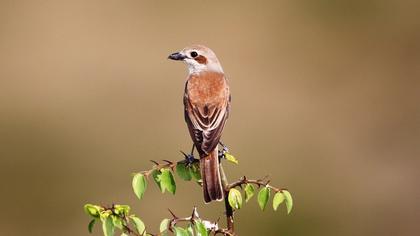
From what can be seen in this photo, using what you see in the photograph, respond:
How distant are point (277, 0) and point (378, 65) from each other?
8.50ft

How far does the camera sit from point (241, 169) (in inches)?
536

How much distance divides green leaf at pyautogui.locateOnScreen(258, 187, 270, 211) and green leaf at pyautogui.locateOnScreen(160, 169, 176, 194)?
15.2 inches

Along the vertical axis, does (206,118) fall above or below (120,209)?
above

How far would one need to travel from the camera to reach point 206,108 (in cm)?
666

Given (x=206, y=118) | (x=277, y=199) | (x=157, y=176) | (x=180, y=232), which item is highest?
(x=206, y=118)

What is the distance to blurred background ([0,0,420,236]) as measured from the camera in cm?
1305

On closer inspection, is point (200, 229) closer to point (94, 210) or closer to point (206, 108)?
point (94, 210)

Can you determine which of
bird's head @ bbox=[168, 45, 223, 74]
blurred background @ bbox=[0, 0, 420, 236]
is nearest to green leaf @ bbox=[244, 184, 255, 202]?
bird's head @ bbox=[168, 45, 223, 74]

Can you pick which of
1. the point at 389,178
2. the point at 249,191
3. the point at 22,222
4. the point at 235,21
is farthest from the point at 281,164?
the point at 249,191

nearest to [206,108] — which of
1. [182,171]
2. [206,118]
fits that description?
[206,118]

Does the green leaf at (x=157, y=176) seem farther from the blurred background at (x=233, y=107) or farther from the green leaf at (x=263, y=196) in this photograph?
the blurred background at (x=233, y=107)

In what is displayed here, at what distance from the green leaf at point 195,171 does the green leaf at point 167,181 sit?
46 centimetres

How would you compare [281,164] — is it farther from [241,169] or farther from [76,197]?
[76,197]

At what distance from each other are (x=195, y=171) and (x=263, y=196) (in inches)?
35.5
